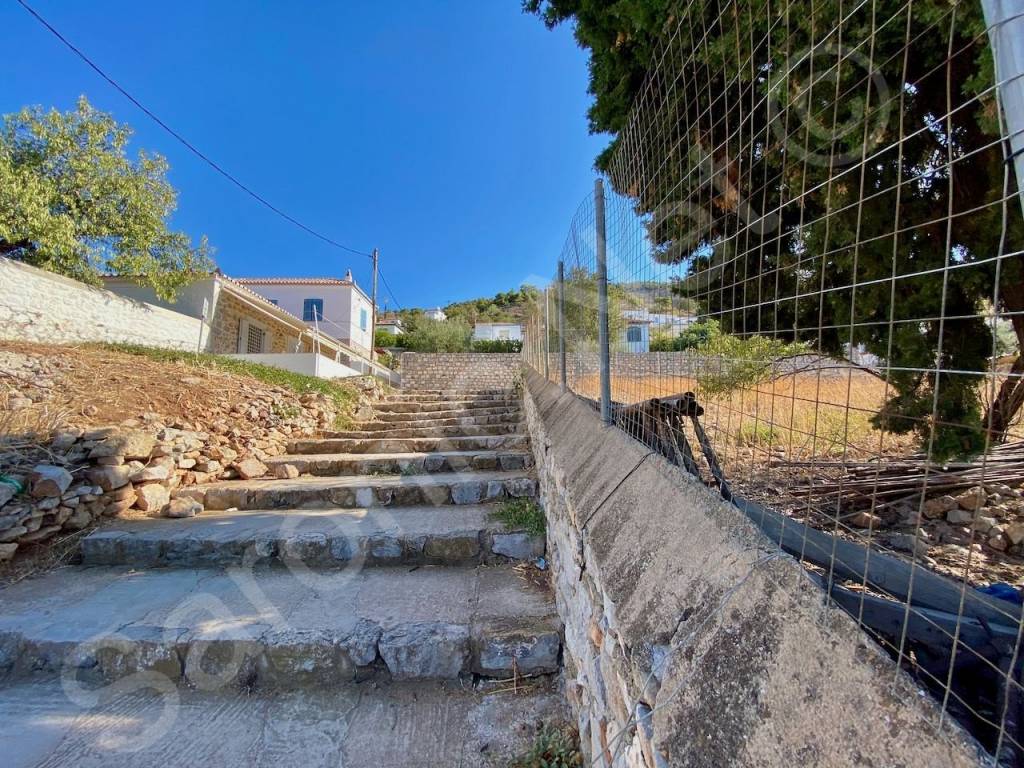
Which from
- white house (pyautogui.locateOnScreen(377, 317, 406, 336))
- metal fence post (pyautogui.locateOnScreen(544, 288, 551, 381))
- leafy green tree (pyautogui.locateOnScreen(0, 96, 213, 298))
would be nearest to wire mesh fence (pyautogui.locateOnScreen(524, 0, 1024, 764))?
metal fence post (pyautogui.locateOnScreen(544, 288, 551, 381))

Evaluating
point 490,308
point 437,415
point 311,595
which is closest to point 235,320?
point 437,415

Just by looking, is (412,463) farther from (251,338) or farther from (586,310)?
(251,338)

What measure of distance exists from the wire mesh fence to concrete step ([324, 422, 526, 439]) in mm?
2931

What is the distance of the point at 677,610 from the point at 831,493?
242cm

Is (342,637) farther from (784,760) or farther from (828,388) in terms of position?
(828,388)

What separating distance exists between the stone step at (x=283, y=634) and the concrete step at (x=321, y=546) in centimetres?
29

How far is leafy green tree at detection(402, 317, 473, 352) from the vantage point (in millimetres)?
23031

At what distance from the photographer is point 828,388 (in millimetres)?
1734

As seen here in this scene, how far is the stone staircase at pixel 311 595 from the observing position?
6.91 ft

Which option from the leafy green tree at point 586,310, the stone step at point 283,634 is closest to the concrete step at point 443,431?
the leafy green tree at point 586,310

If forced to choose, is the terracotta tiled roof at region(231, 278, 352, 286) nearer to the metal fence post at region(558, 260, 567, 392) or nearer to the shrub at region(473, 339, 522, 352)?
the shrub at region(473, 339, 522, 352)

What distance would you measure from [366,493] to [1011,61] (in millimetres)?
3792

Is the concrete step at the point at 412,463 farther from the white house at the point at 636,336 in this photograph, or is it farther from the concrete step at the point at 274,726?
the concrete step at the point at 274,726

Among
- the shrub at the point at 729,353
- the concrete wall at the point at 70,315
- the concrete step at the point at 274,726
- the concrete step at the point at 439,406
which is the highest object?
the concrete wall at the point at 70,315
